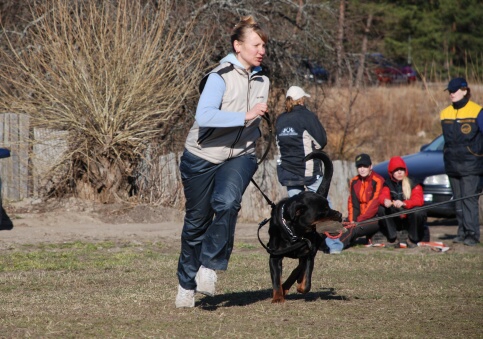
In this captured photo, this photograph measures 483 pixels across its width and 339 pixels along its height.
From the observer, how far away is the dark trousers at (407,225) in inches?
449

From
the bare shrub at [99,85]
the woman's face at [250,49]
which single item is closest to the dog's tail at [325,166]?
the woman's face at [250,49]

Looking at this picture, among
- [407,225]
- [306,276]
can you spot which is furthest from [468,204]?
[306,276]

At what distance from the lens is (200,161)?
6051mm

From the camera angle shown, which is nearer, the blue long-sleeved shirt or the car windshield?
the blue long-sleeved shirt

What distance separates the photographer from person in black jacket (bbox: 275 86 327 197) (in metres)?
9.93

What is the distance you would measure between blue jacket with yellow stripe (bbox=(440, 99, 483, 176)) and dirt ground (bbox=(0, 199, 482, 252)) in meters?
1.09

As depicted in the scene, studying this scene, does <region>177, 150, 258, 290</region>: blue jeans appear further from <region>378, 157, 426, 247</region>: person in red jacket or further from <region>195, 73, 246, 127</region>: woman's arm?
<region>378, 157, 426, 247</region>: person in red jacket

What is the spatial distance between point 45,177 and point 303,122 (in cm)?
555

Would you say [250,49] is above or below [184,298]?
above

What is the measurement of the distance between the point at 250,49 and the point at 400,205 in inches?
235

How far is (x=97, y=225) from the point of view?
12.9m

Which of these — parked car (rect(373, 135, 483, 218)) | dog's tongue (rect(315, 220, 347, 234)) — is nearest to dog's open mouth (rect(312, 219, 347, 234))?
dog's tongue (rect(315, 220, 347, 234))

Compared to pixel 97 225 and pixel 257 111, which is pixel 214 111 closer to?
pixel 257 111

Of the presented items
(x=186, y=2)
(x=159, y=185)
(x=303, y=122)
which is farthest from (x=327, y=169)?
(x=186, y=2)
